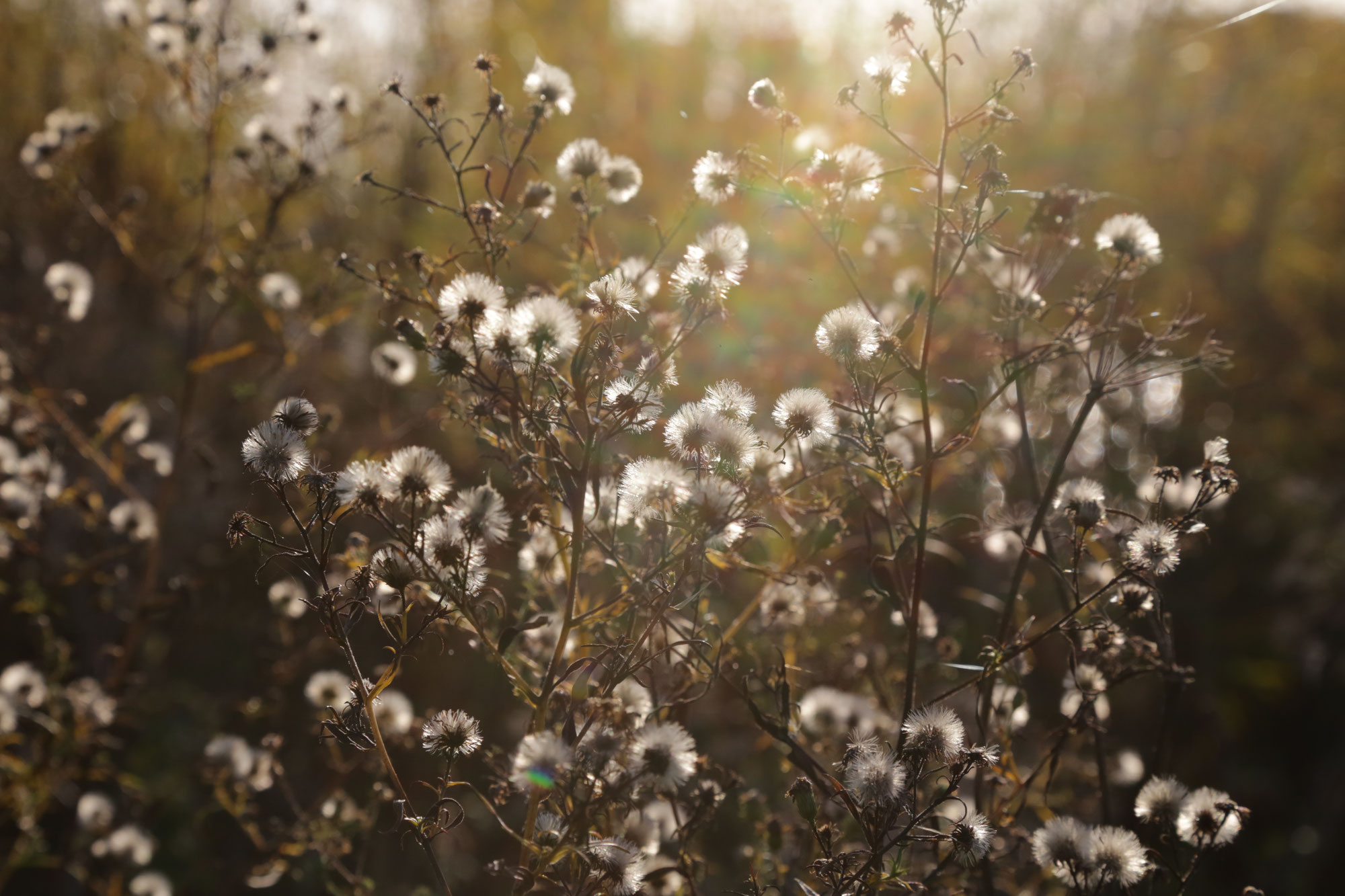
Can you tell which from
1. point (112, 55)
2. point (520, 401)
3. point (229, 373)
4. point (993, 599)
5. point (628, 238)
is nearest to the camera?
point (520, 401)

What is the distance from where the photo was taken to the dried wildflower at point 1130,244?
159 centimetres

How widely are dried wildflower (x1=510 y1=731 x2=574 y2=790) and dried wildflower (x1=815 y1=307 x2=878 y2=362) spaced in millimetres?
703

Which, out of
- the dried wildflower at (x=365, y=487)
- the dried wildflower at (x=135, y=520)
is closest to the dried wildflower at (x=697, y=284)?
the dried wildflower at (x=365, y=487)

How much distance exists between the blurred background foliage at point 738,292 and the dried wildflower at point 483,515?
4.97ft

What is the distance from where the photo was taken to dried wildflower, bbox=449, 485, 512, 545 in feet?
4.10

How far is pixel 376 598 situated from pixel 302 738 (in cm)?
362

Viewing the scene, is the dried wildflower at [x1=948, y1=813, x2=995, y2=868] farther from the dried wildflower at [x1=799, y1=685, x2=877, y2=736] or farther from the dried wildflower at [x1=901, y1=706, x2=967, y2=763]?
the dried wildflower at [x1=799, y1=685, x2=877, y2=736]

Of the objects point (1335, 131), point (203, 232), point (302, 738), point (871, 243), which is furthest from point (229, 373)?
point (1335, 131)

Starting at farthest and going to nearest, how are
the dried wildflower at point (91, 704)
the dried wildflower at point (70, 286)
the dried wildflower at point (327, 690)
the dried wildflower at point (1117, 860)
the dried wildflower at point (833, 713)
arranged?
1. the dried wildflower at point (70, 286)
2. the dried wildflower at point (91, 704)
3. the dried wildflower at point (327, 690)
4. the dried wildflower at point (833, 713)
5. the dried wildflower at point (1117, 860)

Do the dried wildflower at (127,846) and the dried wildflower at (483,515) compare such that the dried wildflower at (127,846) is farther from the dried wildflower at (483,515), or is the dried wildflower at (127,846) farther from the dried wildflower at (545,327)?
the dried wildflower at (545,327)

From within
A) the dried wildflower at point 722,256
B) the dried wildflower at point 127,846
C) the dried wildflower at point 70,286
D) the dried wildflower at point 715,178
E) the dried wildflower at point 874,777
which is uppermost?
the dried wildflower at point 70,286

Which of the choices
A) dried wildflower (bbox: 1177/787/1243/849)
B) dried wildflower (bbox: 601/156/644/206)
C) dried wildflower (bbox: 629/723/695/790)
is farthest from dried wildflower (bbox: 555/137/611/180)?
dried wildflower (bbox: 1177/787/1243/849)

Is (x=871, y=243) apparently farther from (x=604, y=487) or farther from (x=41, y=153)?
(x=41, y=153)

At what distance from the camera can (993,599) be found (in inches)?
80.5
